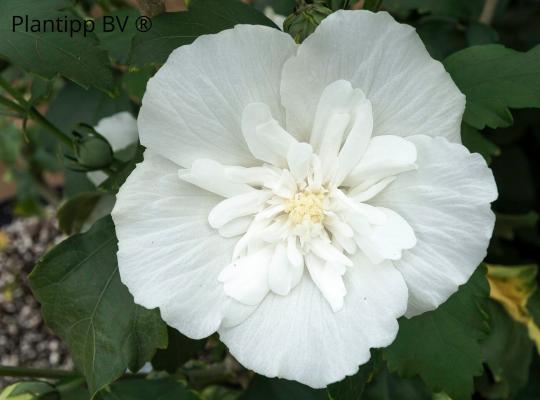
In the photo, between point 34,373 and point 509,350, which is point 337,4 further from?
point 509,350

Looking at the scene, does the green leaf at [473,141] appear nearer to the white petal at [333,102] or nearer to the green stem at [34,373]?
the white petal at [333,102]

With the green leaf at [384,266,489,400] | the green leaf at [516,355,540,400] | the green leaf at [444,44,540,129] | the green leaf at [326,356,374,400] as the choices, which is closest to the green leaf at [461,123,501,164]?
the green leaf at [444,44,540,129]

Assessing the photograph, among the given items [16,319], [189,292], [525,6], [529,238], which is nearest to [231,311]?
[189,292]

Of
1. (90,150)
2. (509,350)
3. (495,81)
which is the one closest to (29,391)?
(90,150)

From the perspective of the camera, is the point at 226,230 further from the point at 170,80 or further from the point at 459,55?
the point at 459,55

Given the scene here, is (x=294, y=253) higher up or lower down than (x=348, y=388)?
higher up

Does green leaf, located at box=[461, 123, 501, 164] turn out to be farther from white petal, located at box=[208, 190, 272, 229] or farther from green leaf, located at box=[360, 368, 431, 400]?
green leaf, located at box=[360, 368, 431, 400]
